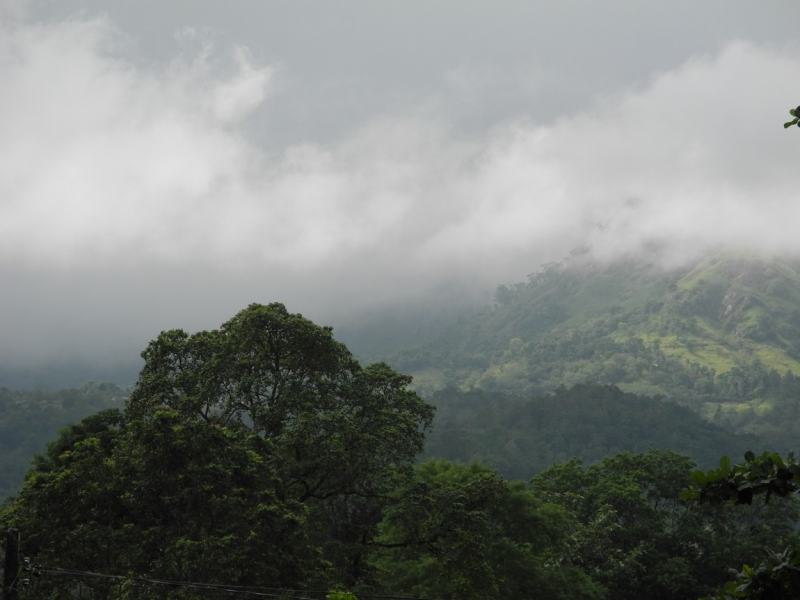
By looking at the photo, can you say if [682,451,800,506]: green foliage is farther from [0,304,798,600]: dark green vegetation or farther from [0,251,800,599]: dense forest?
[0,304,798,600]: dark green vegetation

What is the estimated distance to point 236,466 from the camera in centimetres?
2305

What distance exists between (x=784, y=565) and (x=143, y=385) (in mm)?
26386

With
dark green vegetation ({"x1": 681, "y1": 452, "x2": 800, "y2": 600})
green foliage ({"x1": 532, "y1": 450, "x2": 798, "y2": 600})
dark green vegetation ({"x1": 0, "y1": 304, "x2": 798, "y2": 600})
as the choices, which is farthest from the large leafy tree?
green foliage ({"x1": 532, "y1": 450, "x2": 798, "y2": 600})

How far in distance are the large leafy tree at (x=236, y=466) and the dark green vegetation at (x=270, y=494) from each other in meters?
0.06

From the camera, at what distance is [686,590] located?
45.6m

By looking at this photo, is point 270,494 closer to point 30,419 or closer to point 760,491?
point 760,491

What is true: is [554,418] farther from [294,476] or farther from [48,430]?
[294,476]

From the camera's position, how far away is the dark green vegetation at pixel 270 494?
21875 millimetres

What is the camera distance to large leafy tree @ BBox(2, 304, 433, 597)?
21938 millimetres

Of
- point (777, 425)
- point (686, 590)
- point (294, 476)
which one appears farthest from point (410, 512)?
point (777, 425)

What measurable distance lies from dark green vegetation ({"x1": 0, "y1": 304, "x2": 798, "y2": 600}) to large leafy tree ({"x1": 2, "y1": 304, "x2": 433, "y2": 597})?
2.2 inches

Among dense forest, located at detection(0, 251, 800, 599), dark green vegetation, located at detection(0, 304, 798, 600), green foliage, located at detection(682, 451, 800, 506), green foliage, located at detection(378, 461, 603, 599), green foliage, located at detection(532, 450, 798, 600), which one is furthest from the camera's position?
green foliage, located at detection(532, 450, 798, 600)

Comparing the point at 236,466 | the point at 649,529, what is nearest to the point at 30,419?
the point at 649,529

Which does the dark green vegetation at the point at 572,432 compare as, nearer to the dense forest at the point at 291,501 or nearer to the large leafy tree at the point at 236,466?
the dense forest at the point at 291,501
